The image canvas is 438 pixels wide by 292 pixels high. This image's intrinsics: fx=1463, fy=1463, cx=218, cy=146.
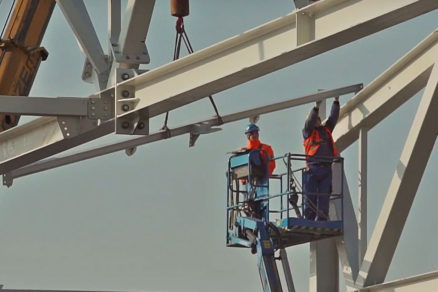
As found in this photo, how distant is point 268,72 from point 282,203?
5943 mm

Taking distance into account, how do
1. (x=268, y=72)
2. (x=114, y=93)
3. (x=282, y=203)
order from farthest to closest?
(x=282, y=203) < (x=114, y=93) < (x=268, y=72)

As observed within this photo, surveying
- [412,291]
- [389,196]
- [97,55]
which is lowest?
[412,291]

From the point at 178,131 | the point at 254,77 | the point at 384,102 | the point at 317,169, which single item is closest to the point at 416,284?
the point at 254,77

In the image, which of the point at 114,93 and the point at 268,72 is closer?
the point at 268,72

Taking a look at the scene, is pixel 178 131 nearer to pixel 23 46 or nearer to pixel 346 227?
pixel 346 227

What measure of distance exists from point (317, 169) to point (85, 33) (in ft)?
18.7

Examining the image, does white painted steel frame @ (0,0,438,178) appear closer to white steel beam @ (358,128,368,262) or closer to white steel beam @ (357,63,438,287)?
white steel beam @ (357,63,438,287)

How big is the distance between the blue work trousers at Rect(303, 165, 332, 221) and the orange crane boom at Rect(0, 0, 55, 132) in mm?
6457

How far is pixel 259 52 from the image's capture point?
58.2 ft

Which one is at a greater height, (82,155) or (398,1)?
(82,155)

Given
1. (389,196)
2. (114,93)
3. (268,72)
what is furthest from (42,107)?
(389,196)

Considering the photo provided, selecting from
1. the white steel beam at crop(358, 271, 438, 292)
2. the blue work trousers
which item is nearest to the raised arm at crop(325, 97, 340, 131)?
the blue work trousers

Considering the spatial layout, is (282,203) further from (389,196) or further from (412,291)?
(412,291)

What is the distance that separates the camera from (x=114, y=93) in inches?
771
